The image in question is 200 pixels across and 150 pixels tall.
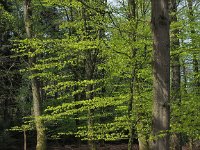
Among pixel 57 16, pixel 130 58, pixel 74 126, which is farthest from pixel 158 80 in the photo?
pixel 57 16

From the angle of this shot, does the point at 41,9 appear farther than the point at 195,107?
Yes

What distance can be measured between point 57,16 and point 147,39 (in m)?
15.7

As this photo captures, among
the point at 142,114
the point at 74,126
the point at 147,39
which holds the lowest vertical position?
the point at 74,126

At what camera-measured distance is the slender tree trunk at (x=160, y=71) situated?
5.20 meters

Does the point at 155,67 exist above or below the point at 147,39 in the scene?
below

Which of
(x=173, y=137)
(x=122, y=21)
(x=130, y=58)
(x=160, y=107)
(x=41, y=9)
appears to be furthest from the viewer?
(x=41, y=9)

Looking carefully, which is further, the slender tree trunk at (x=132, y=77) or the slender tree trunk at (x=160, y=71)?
the slender tree trunk at (x=132, y=77)

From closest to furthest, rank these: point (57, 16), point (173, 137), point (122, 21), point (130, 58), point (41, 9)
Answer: point (130, 58) < point (122, 21) < point (173, 137) < point (41, 9) < point (57, 16)

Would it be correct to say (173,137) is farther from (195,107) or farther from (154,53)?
(154,53)

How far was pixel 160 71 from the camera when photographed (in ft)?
17.3

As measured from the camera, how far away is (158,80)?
5316mm

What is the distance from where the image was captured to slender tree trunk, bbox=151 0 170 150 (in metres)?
5.20

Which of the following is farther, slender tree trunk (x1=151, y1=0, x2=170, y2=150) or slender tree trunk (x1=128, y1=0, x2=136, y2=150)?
slender tree trunk (x1=128, y1=0, x2=136, y2=150)

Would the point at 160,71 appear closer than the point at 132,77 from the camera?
Yes
